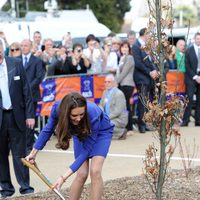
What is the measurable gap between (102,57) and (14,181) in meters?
A: 5.46

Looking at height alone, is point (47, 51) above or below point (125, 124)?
above

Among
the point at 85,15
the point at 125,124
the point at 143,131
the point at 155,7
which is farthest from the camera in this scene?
the point at 85,15

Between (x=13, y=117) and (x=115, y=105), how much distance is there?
491 cm

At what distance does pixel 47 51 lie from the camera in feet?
45.0

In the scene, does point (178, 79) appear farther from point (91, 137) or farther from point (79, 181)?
point (91, 137)

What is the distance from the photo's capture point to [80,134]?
246 inches

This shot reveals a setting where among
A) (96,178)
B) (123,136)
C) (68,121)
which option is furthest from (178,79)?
(68,121)

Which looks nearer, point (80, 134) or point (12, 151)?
point (80, 134)

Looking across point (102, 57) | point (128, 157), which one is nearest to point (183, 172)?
point (128, 157)

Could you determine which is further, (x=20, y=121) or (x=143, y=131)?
(x=143, y=131)

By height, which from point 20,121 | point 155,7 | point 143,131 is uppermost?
point 155,7

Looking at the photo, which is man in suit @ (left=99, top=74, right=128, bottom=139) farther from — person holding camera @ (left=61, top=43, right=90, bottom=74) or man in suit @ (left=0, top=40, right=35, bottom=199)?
man in suit @ (left=0, top=40, right=35, bottom=199)

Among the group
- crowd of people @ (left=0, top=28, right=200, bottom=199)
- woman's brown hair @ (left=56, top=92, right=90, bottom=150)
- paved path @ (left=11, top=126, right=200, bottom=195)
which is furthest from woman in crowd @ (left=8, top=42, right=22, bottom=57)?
woman's brown hair @ (left=56, top=92, right=90, bottom=150)

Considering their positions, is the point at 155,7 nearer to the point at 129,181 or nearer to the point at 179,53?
the point at 129,181
